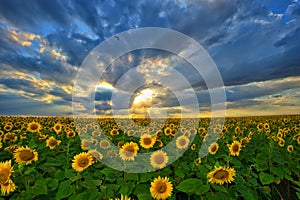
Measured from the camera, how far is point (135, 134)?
843 centimetres

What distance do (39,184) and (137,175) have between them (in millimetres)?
1557

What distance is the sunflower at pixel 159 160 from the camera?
180 inches

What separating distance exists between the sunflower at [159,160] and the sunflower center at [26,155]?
7.63 feet

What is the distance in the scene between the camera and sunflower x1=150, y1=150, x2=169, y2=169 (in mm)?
4575

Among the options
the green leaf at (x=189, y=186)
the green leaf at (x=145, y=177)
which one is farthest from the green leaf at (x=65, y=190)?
the green leaf at (x=189, y=186)

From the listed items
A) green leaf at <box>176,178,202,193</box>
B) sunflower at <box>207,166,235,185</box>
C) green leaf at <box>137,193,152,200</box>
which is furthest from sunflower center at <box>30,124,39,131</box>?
sunflower at <box>207,166,235,185</box>

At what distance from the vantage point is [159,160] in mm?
4699

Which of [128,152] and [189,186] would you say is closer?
[189,186]

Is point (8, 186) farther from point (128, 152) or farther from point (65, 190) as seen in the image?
point (128, 152)

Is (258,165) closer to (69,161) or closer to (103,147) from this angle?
(103,147)

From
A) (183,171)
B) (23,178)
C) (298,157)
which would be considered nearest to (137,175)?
(183,171)

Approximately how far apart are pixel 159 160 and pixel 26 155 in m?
2.57

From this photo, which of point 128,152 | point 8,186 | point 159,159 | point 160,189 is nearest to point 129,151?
point 128,152

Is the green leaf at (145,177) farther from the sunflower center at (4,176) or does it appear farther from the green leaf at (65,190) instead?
the sunflower center at (4,176)
